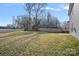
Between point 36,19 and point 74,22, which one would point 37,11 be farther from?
point 74,22

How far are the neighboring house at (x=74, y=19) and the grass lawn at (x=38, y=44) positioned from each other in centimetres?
6

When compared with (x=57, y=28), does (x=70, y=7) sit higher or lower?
higher

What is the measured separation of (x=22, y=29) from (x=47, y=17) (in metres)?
0.30

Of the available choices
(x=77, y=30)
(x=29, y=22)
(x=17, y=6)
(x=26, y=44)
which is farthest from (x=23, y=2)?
(x=77, y=30)

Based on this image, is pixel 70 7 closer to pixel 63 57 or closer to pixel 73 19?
pixel 73 19

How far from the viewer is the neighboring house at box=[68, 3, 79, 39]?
7.64ft

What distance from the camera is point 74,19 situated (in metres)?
2.36

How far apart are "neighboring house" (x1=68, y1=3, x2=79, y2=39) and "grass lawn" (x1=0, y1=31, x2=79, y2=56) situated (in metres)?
0.06

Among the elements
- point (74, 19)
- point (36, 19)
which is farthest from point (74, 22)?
point (36, 19)

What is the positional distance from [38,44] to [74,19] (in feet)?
1.51

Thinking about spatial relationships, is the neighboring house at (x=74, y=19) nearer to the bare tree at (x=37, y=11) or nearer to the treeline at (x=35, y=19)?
the treeline at (x=35, y=19)

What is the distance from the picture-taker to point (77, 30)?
235cm

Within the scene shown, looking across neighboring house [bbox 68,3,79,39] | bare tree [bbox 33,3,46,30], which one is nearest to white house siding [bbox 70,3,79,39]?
neighboring house [bbox 68,3,79,39]

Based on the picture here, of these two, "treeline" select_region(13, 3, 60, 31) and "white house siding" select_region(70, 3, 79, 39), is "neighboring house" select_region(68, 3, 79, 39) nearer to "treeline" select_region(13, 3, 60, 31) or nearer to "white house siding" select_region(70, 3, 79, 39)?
"white house siding" select_region(70, 3, 79, 39)
